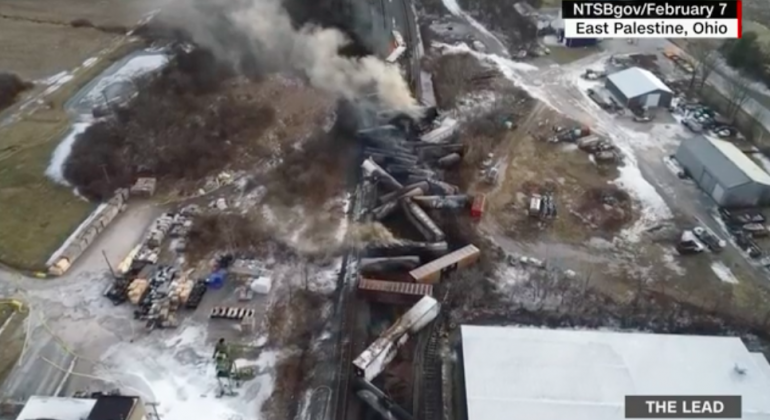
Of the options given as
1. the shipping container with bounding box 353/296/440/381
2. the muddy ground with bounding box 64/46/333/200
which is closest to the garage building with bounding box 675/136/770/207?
the shipping container with bounding box 353/296/440/381

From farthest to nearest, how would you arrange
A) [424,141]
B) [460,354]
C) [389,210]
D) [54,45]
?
[54,45] → [424,141] → [389,210] → [460,354]

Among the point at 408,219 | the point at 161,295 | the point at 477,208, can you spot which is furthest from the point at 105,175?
the point at 477,208

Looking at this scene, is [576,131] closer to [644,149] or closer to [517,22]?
[644,149]

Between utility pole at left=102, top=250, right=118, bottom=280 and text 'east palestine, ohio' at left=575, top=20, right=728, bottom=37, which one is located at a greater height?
text 'east palestine, ohio' at left=575, top=20, right=728, bottom=37

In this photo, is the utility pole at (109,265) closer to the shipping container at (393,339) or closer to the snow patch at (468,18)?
the shipping container at (393,339)

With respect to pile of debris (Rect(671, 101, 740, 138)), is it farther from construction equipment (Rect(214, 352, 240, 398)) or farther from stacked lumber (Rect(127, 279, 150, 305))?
stacked lumber (Rect(127, 279, 150, 305))

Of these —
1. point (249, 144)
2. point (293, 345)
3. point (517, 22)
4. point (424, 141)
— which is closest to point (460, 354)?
point (293, 345)
